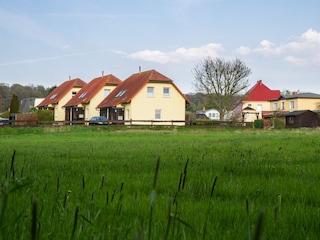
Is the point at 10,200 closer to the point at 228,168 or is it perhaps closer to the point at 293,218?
the point at 293,218

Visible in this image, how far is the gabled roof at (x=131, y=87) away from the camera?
171ft

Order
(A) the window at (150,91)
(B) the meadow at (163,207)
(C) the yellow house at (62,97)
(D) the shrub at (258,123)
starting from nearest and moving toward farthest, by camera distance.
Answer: (B) the meadow at (163,207) < (D) the shrub at (258,123) < (A) the window at (150,91) < (C) the yellow house at (62,97)

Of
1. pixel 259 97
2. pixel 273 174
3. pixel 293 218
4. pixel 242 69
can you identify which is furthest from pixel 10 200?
pixel 259 97

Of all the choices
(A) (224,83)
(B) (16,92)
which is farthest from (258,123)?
(B) (16,92)

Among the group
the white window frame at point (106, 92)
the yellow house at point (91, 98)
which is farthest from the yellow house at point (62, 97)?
the white window frame at point (106, 92)

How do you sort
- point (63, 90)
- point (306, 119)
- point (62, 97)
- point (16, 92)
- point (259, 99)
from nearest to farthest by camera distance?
point (306, 119) → point (62, 97) → point (63, 90) → point (259, 99) → point (16, 92)

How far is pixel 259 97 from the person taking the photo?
90062 mm

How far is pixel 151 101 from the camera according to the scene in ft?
173

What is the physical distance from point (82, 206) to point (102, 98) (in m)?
60.0

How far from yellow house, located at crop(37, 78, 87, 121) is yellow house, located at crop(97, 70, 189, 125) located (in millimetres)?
20556

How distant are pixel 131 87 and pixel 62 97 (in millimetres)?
22843

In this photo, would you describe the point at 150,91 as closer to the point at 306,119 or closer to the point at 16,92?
the point at 306,119

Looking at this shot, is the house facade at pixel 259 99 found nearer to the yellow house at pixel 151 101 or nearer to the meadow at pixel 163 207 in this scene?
the yellow house at pixel 151 101

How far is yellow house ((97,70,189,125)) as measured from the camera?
51.8 m
